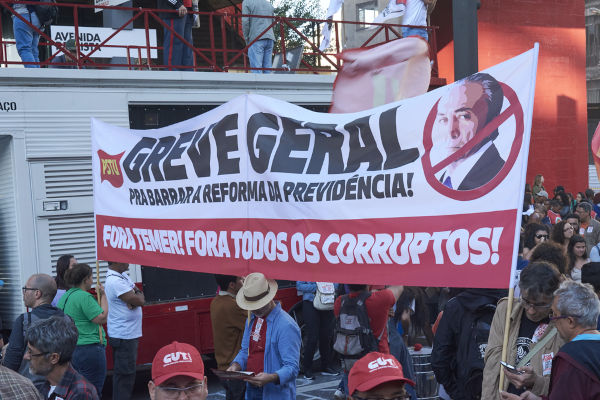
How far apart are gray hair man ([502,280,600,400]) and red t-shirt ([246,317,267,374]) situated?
2.09 metres

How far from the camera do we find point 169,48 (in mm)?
12492

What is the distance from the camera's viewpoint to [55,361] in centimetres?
460

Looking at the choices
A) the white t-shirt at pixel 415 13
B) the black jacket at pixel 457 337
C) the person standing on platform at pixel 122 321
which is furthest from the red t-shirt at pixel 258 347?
the white t-shirt at pixel 415 13

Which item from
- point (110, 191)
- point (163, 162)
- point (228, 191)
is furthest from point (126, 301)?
point (228, 191)

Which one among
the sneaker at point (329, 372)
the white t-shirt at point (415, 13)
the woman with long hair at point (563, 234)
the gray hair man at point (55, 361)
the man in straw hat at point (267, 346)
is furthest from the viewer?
the white t-shirt at point (415, 13)

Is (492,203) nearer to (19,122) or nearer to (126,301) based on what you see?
(126,301)

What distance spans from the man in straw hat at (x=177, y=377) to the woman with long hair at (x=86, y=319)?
3.41 m

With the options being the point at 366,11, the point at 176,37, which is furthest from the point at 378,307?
the point at 366,11

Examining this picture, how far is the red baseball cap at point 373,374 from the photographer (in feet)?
12.4

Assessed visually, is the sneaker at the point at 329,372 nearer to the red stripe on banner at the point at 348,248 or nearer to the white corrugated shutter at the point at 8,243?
the white corrugated shutter at the point at 8,243

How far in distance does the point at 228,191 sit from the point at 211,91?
5.14 metres

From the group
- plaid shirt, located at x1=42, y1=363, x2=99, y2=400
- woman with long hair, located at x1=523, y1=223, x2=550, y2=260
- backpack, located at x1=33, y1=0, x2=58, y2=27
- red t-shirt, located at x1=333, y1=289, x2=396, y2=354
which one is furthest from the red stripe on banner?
backpack, located at x1=33, y1=0, x2=58, y2=27

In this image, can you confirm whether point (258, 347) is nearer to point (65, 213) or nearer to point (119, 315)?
point (119, 315)

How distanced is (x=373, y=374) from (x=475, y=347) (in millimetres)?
1790
